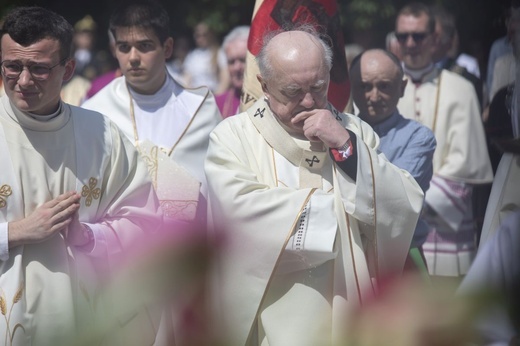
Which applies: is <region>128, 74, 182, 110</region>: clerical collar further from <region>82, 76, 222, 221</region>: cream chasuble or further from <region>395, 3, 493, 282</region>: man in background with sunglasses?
<region>395, 3, 493, 282</region>: man in background with sunglasses

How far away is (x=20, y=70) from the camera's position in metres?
3.73

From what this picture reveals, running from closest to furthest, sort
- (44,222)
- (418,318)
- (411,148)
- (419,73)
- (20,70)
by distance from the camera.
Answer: (418,318), (44,222), (20,70), (411,148), (419,73)

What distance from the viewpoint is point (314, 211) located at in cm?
385

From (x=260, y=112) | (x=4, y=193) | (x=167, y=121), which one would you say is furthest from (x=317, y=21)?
(x=4, y=193)

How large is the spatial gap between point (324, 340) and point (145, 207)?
3.17m

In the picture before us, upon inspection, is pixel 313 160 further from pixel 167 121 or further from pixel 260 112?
pixel 167 121

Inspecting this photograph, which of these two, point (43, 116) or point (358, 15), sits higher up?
point (43, 116)

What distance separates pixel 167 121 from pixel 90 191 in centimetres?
165

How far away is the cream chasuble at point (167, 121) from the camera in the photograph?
5.27m

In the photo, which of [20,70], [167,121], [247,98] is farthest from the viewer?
[167,121]

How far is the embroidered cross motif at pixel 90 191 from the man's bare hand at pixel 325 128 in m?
0.91

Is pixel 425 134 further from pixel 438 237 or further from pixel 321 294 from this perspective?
pixel 438 237

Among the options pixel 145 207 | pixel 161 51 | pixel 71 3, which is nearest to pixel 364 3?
pixel 71 3

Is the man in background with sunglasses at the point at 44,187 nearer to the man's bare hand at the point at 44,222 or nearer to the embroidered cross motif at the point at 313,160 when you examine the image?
the man's bare hand at the point at 44,222
